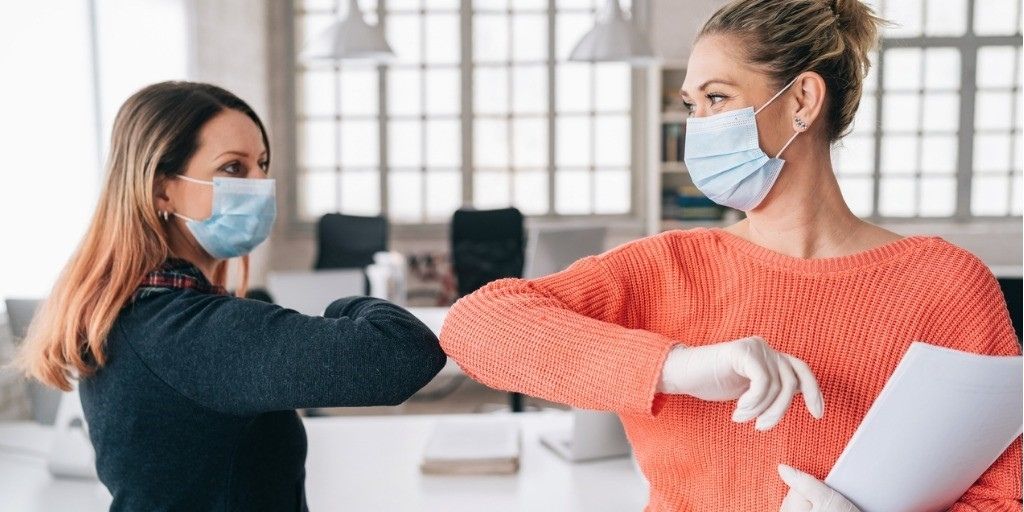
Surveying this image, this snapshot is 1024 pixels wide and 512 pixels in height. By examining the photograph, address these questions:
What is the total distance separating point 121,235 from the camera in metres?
1.26

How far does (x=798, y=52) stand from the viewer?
1157 mm

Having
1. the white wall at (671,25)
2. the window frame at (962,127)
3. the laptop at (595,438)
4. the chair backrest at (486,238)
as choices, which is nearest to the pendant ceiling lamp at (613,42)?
the chair backrest at (486,238)

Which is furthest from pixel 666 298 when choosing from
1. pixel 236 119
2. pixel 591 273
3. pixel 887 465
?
pixel 236 119

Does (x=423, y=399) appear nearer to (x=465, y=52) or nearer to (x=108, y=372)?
(x=465, y=52)

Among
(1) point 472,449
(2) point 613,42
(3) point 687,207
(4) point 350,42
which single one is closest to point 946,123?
(3) point 687,207

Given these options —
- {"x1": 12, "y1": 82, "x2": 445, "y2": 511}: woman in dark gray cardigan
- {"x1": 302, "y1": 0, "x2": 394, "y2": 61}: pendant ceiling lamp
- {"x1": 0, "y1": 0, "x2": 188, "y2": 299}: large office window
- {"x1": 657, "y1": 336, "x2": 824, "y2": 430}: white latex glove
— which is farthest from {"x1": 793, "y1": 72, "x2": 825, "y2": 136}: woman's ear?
{"x1": 302, "y1": 0, "x2": 394, "y2": 61}: pendant ceiling lamp

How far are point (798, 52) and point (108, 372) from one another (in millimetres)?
990

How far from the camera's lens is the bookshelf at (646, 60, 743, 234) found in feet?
21.2

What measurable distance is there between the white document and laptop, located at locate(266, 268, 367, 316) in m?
2.54

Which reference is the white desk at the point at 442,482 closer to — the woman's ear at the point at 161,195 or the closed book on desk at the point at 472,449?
the closed book on desk at the point at 472,449

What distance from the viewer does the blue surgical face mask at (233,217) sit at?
1379 mm

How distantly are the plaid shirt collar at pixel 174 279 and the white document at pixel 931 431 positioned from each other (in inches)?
34.0

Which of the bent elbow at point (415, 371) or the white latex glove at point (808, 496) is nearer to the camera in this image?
the white latex glove at point (808, 496)

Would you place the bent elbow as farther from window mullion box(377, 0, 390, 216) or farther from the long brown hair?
window mullion box(377, 0, 390, 216)
